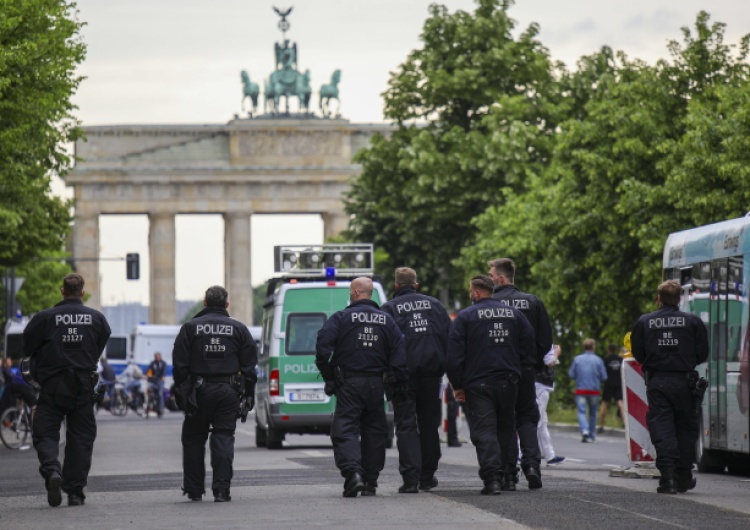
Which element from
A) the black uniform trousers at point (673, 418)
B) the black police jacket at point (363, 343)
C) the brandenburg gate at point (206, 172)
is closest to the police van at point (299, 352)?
the black uniform trousers at point (673, 418)

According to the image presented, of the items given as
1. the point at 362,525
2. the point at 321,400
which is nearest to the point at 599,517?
the point at 362,525

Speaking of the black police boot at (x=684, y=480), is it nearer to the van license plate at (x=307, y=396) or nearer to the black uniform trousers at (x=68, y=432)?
the black uniform trousers at (x=68, y=432)

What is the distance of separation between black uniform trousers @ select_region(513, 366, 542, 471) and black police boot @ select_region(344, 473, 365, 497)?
145 cm

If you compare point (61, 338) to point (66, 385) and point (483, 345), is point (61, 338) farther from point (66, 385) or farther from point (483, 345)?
point (483, 345)

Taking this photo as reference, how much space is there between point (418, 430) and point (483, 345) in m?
1.08

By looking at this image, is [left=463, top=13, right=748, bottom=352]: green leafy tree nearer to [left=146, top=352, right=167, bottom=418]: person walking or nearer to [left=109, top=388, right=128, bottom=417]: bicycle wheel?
[left=146, top=352, right=167, bottom=418]: person walking

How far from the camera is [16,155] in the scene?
109 feet

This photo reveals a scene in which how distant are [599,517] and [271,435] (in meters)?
15.6

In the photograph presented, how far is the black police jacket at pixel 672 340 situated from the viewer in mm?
16219

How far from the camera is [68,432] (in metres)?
15.4

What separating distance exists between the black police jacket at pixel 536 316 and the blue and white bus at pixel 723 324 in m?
3.29

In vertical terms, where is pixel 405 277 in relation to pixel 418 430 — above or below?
above

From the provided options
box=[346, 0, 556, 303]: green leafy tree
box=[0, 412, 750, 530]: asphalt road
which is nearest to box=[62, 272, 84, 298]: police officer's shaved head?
box=[0, 412, 750, 530]: asphalt road

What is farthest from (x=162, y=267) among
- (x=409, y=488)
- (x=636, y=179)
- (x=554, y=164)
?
(x=409, y=488)
